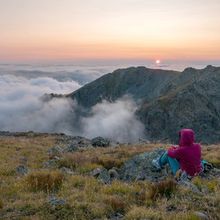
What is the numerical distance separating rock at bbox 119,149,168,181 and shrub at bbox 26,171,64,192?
3.04 meters

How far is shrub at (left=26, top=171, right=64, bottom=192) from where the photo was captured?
11.0 metres

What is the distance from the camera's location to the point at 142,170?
14586mm

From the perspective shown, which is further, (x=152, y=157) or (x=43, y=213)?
(x=152, y=157)

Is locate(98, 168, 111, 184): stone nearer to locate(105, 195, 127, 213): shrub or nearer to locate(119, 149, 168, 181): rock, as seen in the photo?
locate(119, 149, 168, 181): rock

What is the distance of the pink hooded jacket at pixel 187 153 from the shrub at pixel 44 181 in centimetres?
370

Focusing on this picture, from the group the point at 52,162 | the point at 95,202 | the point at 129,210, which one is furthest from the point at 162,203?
the point at 52,162

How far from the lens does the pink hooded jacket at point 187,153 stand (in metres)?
13.0

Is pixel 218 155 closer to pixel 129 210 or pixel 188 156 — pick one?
pixel 188 156

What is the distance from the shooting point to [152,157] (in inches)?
609

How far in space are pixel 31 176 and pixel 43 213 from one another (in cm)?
340

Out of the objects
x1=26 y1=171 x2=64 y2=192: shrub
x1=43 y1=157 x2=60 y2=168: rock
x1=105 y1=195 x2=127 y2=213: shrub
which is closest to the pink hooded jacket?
x1=26 y1=171 x2=64 y2=192: shrub

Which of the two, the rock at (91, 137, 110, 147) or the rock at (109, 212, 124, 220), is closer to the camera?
the rock at (109, 212, 124, 220)

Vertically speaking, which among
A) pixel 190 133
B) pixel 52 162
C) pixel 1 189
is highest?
pixel 190 133

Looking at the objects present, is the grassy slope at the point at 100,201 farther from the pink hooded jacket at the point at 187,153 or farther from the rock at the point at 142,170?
the rock at the point at 142,170
